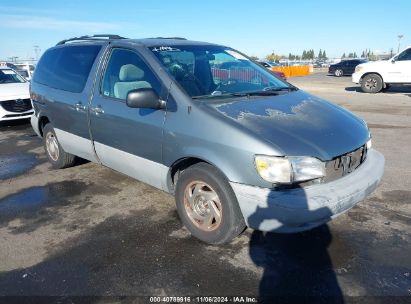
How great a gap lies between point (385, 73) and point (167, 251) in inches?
595

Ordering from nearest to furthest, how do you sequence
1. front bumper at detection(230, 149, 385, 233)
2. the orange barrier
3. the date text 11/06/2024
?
the date text 11/06/2024
front bumper at detection(230, 149, 385, 233)
the orange barrier

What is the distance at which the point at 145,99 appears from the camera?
343 cm

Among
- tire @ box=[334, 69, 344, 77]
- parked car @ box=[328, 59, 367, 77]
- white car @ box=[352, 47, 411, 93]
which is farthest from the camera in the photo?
tire @ box=[334, 69, 344, 77]

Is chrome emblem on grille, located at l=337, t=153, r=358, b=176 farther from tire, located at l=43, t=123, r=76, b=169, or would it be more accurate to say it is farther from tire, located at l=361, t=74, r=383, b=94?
tire, located at l=361, t=74, r=383, b=94

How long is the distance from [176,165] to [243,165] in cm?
87

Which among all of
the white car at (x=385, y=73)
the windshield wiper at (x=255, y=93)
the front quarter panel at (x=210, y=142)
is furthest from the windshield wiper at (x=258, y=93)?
the white car at (x=385, y=73)

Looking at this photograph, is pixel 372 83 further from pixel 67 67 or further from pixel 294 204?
pixel 294 204

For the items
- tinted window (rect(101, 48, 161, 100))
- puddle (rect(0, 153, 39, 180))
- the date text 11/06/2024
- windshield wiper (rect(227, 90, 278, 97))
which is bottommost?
the date text 11/06/2024

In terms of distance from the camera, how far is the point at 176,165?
360cm

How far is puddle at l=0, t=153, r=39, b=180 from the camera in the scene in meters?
5.75

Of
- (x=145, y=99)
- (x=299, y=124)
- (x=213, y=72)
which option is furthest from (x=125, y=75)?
(x=299, y=124)

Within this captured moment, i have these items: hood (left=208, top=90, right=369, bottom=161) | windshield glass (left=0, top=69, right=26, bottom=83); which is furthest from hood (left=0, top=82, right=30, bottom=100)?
hood (left=208, top=90, right=369, bottom=161)

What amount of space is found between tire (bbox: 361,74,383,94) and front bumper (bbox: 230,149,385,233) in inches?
570

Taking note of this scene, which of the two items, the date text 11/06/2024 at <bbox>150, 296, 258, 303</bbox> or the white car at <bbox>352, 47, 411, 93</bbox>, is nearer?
the date text 11/06/2024 at <bbox>150, 296, 258, 303</bbox>
